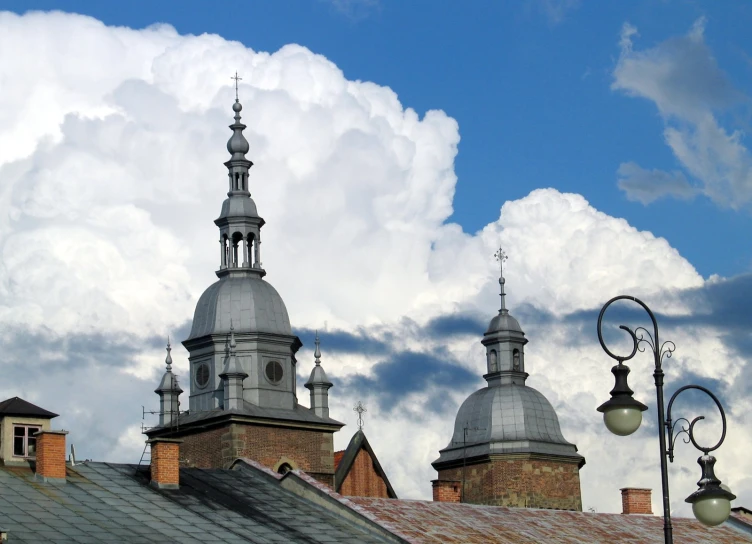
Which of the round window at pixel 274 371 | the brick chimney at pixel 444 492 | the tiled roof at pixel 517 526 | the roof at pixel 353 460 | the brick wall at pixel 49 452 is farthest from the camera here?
the roof at pixel 353 460

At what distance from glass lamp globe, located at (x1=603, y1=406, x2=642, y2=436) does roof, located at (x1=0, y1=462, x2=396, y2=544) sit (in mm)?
16238

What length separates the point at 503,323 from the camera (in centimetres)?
7738

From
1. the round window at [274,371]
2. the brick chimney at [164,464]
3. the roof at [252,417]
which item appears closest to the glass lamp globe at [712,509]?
the brick chimney at [164,464]

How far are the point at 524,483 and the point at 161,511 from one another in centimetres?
3389

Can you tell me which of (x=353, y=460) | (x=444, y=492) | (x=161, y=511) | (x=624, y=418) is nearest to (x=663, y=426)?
(x=624, y=418)

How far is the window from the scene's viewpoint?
4203cm

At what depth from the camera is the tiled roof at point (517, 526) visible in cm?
4572

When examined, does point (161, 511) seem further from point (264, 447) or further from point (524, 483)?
point (524, 483)

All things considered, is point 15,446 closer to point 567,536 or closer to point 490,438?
point 567,536

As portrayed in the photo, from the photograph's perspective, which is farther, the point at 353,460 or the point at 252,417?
the point at 353,460

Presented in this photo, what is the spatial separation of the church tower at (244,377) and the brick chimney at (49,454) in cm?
1783

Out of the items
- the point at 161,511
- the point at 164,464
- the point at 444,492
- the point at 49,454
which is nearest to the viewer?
the point at 49,454

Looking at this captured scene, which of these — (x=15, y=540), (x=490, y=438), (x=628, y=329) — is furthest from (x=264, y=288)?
(x=628, y=329)

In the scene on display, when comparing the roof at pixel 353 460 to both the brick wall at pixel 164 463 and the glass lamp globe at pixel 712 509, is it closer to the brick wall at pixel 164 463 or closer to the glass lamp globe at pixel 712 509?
the brick wall at pixel 164 463
